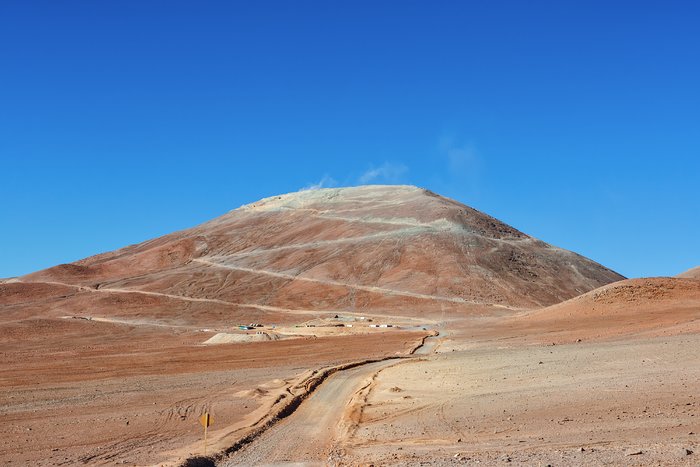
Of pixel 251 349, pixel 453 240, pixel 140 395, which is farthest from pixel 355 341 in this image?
pixel 453 240

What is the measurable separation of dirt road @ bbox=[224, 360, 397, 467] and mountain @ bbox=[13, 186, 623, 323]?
62544mm

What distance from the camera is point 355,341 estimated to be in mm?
52031

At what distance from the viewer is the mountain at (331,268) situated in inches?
3681

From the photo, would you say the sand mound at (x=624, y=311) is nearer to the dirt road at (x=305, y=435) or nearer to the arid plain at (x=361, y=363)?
the arid plain at (x=361, y=363)

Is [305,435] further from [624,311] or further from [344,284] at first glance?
[344,284]

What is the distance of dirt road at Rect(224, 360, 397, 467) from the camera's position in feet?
47.0

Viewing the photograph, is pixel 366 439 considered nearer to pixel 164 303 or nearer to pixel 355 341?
pixel 355 341

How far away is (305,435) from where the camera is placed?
1683 cm

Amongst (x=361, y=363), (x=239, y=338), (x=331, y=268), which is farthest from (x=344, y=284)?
(x=361, y=363)

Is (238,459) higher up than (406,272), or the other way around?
(406,272)

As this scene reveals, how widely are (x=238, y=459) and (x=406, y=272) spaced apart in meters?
89.9

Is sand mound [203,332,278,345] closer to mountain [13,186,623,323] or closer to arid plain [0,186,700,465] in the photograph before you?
arid plain [0,186,700,465]

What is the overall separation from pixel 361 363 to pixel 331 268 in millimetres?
73429

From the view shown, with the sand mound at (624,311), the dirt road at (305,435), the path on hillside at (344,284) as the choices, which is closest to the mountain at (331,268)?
the path on hillside at (344,284)
